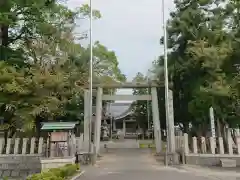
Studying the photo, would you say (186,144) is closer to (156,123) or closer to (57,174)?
(156,123)

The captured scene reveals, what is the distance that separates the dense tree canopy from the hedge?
5.06 metres

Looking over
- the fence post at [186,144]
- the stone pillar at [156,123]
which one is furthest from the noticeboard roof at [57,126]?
the stone pillar at [156,123]

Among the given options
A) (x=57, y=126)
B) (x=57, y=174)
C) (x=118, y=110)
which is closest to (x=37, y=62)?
(x=57, y=126)

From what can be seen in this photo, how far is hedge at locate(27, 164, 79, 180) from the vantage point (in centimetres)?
1011

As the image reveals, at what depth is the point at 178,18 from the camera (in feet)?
72.6

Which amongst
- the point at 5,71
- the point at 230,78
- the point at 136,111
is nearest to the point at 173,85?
the point at 230,78

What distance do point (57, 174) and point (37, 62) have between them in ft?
29.8

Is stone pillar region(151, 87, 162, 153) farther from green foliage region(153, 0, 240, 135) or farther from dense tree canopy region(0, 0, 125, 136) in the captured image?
dense tree canopy region(0, 0, 125, 136)

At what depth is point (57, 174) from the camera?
1088cm

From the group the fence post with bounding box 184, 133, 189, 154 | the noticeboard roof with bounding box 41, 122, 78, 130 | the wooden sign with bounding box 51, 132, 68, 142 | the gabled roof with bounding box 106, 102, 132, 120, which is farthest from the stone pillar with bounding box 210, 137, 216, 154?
the gabled roof with bounding box 106, 102, 132, 120

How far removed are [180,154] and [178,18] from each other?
975 cm

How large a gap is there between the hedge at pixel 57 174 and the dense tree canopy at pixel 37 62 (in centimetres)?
506

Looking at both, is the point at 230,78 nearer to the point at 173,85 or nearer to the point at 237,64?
the point at 237,64

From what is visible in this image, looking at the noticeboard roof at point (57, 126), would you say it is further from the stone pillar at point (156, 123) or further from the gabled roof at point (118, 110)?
the gabled roof at point (118, 110)
